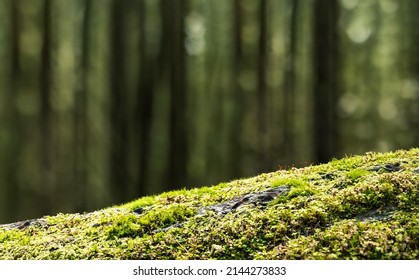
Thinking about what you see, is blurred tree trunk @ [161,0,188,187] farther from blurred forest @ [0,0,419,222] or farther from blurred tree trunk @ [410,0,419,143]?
blurred tree trunk @ [410,0,419,143]

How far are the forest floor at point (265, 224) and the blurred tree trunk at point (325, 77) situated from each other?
4.18m

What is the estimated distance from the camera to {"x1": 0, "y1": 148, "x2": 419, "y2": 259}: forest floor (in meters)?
3.95

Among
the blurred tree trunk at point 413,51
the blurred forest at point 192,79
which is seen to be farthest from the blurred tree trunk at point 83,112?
the blurred tree trunk at point 413,51

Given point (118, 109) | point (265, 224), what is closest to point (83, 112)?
point (118, 109)

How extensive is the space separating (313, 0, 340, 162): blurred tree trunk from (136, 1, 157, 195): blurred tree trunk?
3477 millimetres

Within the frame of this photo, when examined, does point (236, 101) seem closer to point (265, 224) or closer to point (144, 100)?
point (144, 100)

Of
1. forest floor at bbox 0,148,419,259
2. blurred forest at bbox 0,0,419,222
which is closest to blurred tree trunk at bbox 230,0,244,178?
blurred forest at bbox 0,0,419,222

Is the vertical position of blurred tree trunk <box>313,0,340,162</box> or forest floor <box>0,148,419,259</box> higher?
blurred tree trunk <box>313,0,340,162</box>

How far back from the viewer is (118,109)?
9969mm

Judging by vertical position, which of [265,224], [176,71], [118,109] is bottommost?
[265,224]

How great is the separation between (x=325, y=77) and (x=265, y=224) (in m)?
6.43

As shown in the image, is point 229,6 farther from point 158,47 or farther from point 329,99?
point 329,99

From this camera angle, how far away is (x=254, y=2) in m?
10.5

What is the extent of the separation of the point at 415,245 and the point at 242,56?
7118 mm
